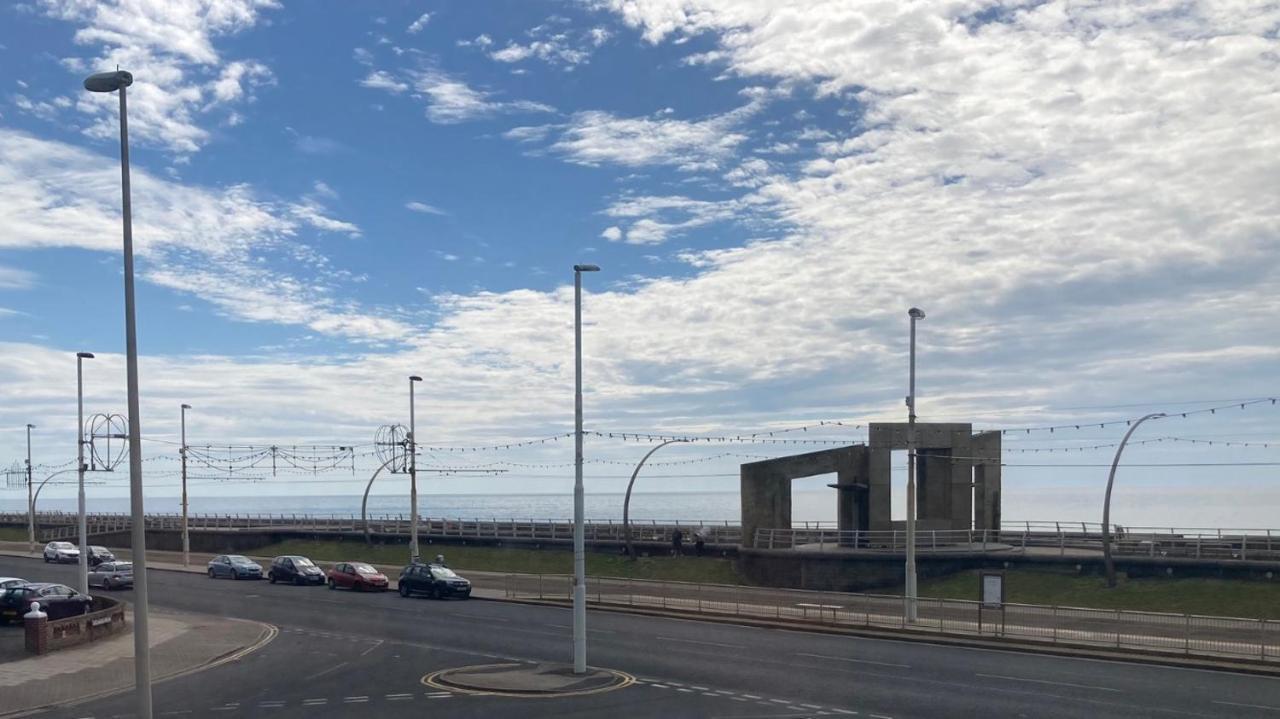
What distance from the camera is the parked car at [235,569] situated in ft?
210

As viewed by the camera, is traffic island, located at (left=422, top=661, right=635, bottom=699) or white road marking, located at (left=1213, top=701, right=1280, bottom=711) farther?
traffic island, located at (left=422, top=661, right=635, bottom=699)

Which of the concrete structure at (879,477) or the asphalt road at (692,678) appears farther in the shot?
the concrete structure at (879,477)

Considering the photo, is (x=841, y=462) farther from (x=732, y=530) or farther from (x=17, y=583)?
(x=17, y=583)

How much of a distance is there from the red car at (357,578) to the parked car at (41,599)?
585 inches

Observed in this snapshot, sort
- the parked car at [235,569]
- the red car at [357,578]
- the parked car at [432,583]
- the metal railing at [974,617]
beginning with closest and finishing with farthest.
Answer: the metal railing at [974,617] → the parked car at [432,583] → the red car at [357,578] → the parked car at [235,569]

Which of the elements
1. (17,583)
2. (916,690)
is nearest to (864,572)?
(916,690)

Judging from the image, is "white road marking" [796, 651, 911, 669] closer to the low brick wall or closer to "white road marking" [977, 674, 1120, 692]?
"white road marking" [977, 674, 1120, 692]

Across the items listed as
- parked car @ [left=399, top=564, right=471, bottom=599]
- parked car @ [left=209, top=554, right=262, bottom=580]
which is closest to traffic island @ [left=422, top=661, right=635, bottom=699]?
parked car @ [left=399, top=564, right=471, bottom=599]

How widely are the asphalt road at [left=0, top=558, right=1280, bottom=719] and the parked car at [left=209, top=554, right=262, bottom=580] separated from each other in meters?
23.2

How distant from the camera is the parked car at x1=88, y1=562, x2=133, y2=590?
58031mm

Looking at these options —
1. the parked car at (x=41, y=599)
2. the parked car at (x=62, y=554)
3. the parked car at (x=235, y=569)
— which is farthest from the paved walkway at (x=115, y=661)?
the parked car at (x=62, y=554)

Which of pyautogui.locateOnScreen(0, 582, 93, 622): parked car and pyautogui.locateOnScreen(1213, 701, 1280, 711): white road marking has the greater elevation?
pyautogui.locateOnScreen(1213, 701, 1280, 711): white road marking

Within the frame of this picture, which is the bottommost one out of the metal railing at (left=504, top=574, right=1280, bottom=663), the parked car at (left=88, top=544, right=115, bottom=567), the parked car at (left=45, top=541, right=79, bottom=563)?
the parked car at (left=45, top=541, right=79, bottom=563)

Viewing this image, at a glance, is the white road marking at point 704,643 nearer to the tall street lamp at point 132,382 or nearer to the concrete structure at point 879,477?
the tall street lamp at point 132,382
